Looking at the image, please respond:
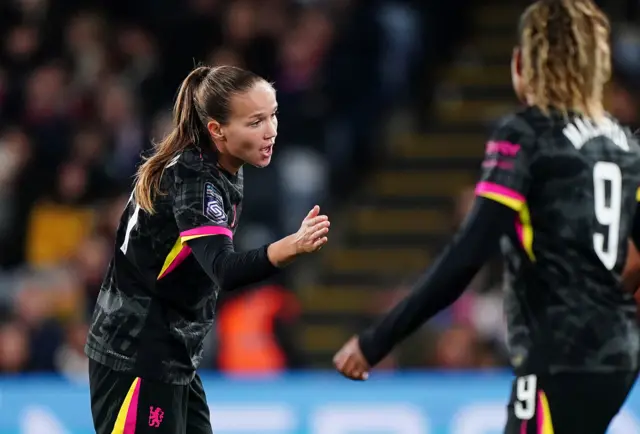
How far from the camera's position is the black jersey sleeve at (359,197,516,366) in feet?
11.9

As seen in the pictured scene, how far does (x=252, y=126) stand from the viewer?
3914 millimetres

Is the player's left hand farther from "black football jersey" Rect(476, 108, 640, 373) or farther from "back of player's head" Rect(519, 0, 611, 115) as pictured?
"back of player's head" Rect(519, 0, 611, 115)

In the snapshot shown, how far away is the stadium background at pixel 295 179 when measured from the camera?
290 inches

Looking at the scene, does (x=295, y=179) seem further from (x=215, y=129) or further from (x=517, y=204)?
(x=517, y=204)

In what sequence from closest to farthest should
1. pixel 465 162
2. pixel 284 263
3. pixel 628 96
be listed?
pixel 284 263 < pixel 628 96 < pixel 465 162

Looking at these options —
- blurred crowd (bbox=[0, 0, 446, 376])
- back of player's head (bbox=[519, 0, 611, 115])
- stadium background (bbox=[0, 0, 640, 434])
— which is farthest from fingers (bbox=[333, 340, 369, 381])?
blurred crowd (bbox=[0, 0, 446, 376])

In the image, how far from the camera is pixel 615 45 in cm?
1064

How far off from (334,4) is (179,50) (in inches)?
68.1

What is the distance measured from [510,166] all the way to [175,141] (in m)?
1.04

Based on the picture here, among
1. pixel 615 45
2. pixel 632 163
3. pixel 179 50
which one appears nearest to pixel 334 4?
pixel 179 50

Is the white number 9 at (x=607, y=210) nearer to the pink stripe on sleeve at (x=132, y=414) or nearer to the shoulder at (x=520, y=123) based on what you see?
the shoulder at (x=520, y=123)

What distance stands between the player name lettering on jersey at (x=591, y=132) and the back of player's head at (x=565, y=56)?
0.04 m

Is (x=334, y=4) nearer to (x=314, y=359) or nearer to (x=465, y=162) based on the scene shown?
(x=465, y=162)

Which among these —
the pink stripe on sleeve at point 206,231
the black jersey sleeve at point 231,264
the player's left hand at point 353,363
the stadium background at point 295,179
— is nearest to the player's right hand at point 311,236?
the black jersey sleeve at point 231,264
